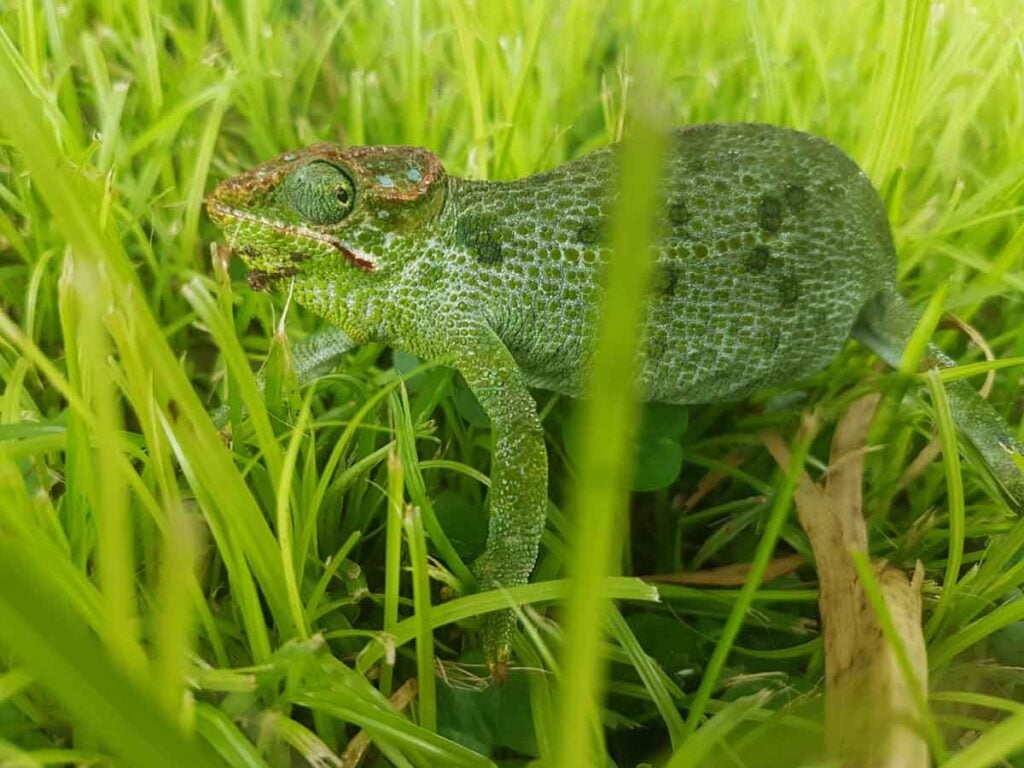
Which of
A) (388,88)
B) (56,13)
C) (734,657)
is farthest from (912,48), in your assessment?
(56,13)

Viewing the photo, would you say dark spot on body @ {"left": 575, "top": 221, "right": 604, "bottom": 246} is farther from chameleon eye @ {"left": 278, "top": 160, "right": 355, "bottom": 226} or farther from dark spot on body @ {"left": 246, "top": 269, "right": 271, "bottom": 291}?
dark spot on body @ {"left": 246, "top": 269, "right": 271, "bottom": 291}

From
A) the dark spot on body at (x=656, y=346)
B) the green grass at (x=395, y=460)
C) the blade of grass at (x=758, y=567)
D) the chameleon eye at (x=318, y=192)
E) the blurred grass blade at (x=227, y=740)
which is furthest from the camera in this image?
the dark spot on body at (x=656, y=346)

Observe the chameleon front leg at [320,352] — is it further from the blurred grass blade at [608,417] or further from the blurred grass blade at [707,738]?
the blurred grass blade at [608,417]

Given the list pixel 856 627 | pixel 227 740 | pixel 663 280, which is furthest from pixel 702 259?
pixel 227 740

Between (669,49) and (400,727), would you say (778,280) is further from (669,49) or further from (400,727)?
(669,49)

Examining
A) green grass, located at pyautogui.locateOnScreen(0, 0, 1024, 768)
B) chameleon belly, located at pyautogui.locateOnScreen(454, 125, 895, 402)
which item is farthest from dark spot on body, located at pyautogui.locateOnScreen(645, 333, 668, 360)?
green grass, located at pyautogui.locateOnScreen(0, 0, 1024, 768)

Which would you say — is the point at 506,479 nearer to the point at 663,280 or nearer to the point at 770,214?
the point at 663,280

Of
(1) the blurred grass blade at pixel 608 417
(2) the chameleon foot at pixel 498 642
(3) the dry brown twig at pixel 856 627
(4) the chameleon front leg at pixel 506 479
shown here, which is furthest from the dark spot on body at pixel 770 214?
(1) the blurred grass blade at pixel 608 417
